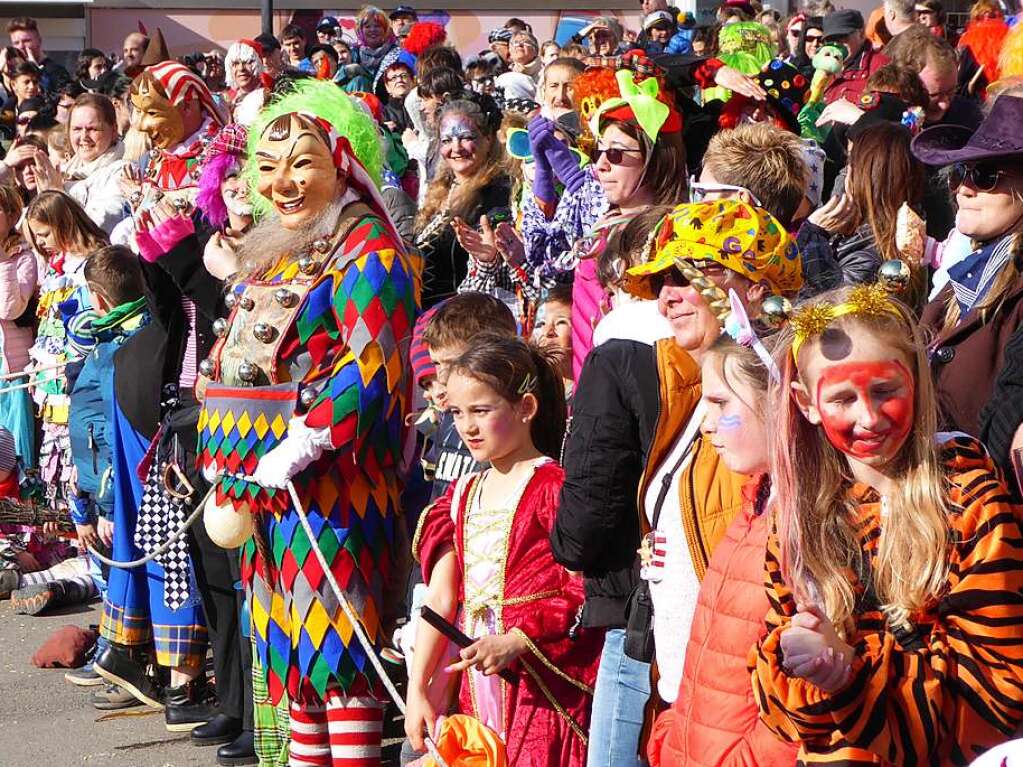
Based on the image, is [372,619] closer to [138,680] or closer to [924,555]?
[138,680]

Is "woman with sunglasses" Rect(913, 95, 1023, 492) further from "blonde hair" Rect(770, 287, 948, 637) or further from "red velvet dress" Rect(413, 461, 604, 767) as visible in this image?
"red velvet dress" Rect(413, 461, 604, 767)

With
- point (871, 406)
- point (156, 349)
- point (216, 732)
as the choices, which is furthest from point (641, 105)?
point (216, 732)

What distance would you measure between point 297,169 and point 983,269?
220cm

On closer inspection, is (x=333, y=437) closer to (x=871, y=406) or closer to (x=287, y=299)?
(x=287, y=299)

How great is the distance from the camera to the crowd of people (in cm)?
243

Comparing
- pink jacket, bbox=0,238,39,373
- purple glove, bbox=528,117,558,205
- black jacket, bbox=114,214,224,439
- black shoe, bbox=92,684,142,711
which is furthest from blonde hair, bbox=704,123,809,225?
pink jacket, bbox=0,238,39,373

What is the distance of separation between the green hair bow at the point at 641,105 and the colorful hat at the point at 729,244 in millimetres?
1063

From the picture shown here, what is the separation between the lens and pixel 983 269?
2918 mm

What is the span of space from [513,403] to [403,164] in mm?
3945

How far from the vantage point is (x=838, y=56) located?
767cm

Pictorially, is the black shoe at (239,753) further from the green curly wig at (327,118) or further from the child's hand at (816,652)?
the child's hand at (816,652)

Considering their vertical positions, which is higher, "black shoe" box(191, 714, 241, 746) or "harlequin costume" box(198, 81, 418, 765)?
"harlequin costume" box(198, 81, 418, 765)

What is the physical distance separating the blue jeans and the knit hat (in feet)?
16.5

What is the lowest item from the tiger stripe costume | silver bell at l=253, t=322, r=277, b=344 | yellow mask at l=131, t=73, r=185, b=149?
the tiger stripe costume
